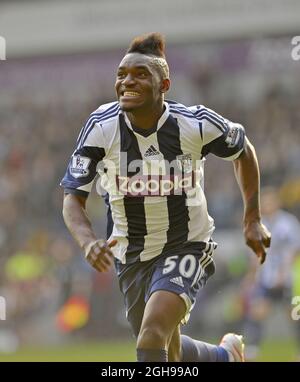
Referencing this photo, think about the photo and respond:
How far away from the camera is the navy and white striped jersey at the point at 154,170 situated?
23.6ft

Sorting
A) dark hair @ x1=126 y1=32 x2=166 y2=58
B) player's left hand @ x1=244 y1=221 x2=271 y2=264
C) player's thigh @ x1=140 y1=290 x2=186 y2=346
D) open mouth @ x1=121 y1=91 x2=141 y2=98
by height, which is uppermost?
dark hair @ x1=126 y1=32 x2=166 y2=58

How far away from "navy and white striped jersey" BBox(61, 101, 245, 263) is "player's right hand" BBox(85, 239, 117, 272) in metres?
0.76

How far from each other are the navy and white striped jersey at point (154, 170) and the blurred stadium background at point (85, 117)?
29.2ft

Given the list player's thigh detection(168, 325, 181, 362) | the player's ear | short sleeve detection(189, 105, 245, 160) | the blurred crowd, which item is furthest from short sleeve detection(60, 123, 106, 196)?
the blurred crowd

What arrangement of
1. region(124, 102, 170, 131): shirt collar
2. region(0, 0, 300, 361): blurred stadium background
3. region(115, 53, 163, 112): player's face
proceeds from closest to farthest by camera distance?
region(115, 53, 163, 112): player's face < region(124, 102, 170, 131): shirt collar < region(0, 0, 300, 361): blurred stadium background

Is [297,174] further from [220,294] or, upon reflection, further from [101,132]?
[101,132]

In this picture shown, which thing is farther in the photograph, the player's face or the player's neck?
the player's neck

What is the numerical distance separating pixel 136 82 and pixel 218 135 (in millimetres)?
709

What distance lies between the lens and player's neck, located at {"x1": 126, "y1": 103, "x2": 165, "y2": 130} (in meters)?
7.20

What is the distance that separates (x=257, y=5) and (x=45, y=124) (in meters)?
5.28

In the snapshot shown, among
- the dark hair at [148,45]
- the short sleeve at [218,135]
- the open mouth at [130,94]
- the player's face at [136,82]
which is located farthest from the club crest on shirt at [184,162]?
the dark hair at [148,45]

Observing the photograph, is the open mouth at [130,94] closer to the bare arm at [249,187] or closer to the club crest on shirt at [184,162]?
the club crest on shirt at [184,162]

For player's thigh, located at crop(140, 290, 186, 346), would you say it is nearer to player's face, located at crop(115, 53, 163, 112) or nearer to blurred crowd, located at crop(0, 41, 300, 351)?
player's face, located at crop(115, 53, 163, 112)

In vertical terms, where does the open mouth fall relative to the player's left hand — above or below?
above
